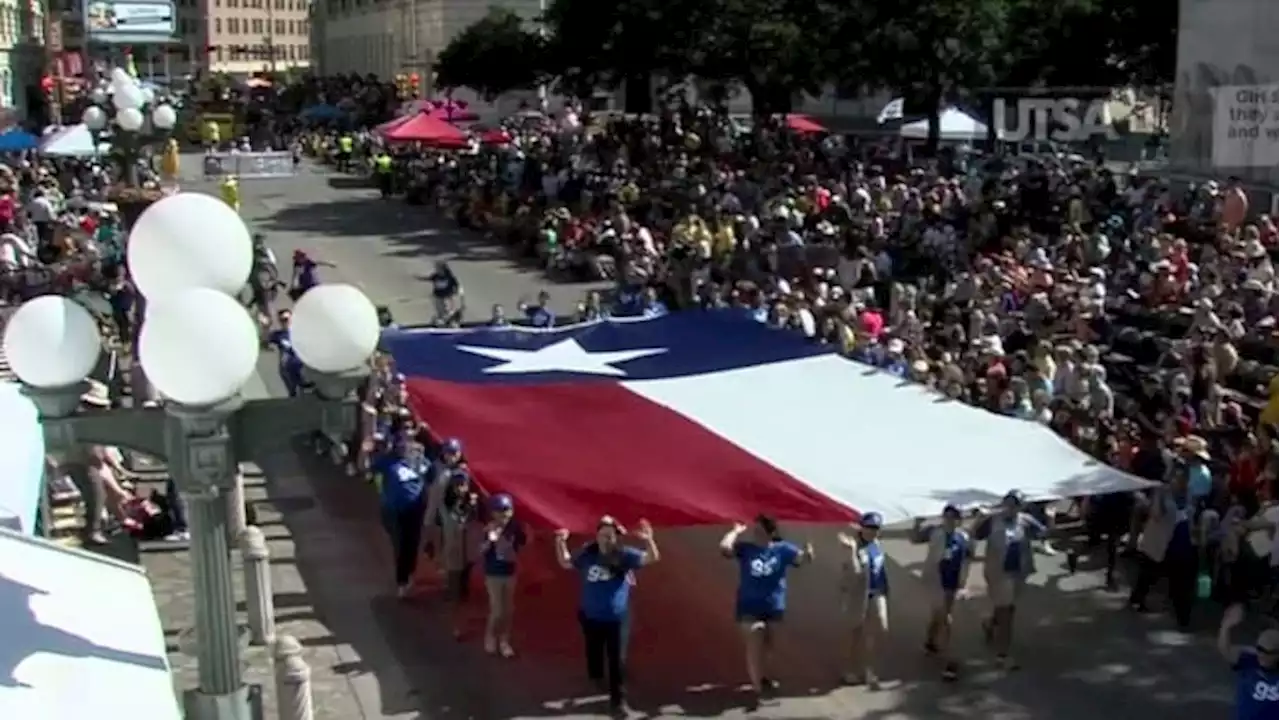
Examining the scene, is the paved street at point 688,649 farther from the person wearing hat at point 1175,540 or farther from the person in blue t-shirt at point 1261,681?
the person in blue t-shirt at point 1261,681

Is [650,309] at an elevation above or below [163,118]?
below

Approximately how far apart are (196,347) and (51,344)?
2.88 feet

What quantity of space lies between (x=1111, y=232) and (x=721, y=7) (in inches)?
685

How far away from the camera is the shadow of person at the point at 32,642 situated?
24.4ft

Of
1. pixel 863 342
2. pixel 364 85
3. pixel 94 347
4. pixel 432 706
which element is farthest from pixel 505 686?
pixel 364 85

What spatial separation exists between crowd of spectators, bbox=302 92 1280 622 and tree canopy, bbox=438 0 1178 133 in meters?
1.78

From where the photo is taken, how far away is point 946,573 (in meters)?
11.5

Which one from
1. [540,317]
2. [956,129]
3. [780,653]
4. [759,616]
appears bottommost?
[780,653]

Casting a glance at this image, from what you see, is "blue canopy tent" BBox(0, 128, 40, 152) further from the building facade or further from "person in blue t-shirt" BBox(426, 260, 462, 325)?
the building facade

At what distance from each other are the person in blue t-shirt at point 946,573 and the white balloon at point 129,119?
1334 centimetres

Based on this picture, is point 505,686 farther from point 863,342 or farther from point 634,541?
point 863,342

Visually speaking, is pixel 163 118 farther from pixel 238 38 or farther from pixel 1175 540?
pixel 238 38

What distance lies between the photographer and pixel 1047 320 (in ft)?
62.6

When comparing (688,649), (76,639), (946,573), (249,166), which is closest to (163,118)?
(688,649)
